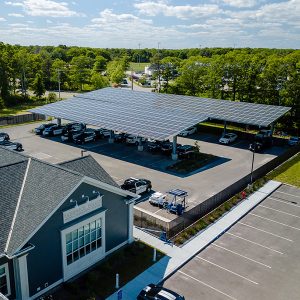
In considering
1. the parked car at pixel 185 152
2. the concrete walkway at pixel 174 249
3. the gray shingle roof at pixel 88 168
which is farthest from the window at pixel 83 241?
the parked car at pixel 185 152

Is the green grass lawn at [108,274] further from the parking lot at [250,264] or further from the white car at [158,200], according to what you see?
the white car at [158,200]

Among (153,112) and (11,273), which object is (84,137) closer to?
(153,112)

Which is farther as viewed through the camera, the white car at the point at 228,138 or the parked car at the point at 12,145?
the white car at the point at 228,138

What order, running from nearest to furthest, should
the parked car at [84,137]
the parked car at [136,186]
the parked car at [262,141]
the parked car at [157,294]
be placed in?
the parked car at [157,294] < the parked car at [136,186] < the parked car at [262,141] < the parked car at [84,137]

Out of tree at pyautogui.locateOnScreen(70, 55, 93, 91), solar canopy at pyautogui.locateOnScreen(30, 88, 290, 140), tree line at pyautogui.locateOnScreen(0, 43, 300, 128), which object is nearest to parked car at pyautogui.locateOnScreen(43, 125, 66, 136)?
solar canopy at pyautogui.locateOnScreen(30, 88, 290, 140)

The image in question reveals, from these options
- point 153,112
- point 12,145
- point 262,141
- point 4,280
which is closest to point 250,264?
point 4,280

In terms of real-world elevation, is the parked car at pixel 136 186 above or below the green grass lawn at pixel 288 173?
above

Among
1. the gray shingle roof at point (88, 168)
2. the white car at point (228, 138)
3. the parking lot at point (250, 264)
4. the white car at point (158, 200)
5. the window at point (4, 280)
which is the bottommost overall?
the parking lot at point (250, 264)

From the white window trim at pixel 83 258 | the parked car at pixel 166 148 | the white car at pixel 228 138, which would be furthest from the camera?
the white car at pixel 228 138
